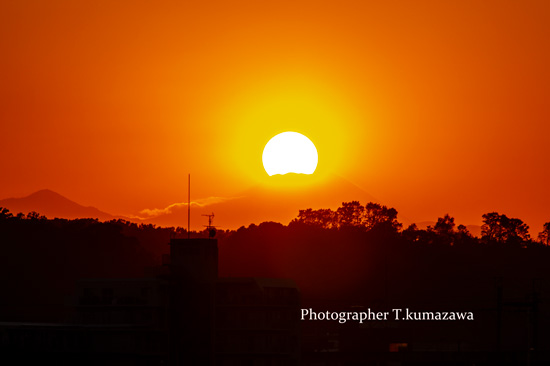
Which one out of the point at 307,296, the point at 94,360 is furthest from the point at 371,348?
the point at 307,296

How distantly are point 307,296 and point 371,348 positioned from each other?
74819 millimetres

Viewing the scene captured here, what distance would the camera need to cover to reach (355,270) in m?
199

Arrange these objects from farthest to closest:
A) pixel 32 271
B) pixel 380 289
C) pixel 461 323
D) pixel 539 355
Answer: pixel 380 289
pixel 32 271
pixel 461 323
pixel 539 355

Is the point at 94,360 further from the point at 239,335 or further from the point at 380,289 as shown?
the point at 380,289

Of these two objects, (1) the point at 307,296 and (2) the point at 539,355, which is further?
(1) the point at 307,296

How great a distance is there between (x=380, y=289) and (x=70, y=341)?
110 meters

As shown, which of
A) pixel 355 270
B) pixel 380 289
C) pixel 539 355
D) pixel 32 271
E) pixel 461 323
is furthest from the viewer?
pixel 355 270

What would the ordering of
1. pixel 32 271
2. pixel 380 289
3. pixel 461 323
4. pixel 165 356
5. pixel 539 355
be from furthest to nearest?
pixel 380 289
pixel 32 271
pixel 461 323
pixel 539 355
pixel 165 356

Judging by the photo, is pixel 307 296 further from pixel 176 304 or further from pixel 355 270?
pixel 176 304

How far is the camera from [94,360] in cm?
8088

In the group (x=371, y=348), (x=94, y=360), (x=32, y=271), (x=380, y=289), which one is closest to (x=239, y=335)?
(x=94, y=360)

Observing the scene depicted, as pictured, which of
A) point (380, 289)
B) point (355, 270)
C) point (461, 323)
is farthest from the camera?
point (355, 270)

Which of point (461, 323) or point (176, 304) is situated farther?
point (461, 323)

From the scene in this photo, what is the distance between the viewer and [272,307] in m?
82.8
